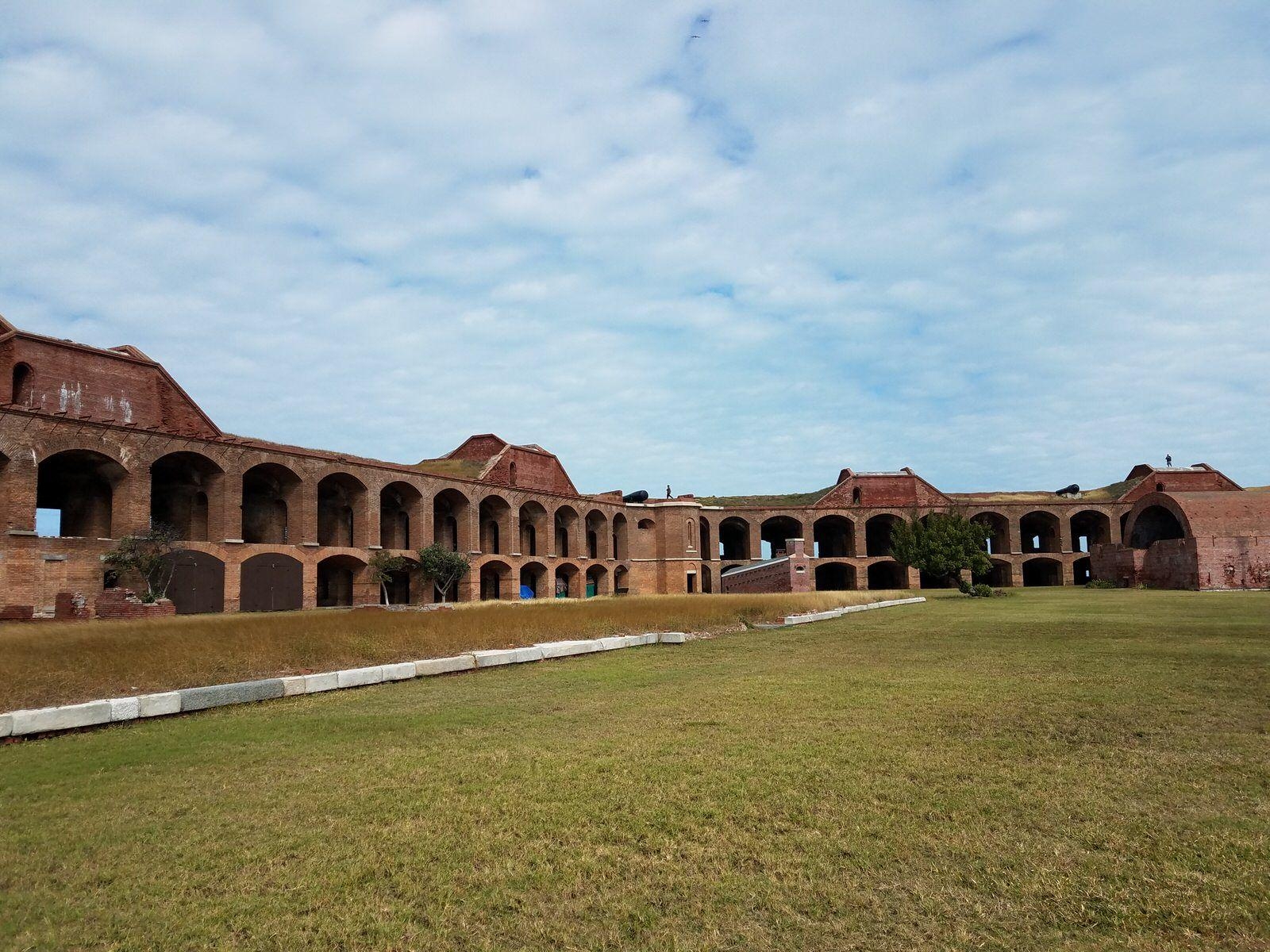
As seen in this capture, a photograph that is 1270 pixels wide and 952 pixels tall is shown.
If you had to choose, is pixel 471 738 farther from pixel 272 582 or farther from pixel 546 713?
pixel 272 582

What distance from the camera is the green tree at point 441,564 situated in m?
32.3

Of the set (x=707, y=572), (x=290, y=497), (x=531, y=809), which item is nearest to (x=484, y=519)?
(x=290, y=497)

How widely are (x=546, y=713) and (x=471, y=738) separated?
3.86 feet

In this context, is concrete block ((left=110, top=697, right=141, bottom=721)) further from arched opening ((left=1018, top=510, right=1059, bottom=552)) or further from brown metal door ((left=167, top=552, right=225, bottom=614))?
arched opening ((left=1018, top=510, right=1059, bottom=552))

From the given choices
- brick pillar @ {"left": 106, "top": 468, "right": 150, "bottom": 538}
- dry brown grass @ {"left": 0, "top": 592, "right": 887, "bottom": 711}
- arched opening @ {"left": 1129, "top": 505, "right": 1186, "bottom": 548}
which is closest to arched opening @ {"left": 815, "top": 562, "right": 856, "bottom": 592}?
arched opening @ {"left": 1129, "top": 505, "right": 1186, "bottom": 548}

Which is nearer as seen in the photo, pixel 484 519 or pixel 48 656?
pixel 48 656

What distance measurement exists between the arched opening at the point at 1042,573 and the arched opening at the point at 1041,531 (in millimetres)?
919

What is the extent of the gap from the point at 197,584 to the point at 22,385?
8509 mm

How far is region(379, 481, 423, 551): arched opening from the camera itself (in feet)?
111

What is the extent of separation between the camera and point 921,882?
3.08m

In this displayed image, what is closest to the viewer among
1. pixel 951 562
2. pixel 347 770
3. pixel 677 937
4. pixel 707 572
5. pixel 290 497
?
pixel 677 937

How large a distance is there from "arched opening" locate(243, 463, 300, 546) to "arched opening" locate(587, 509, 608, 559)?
19.3 metres

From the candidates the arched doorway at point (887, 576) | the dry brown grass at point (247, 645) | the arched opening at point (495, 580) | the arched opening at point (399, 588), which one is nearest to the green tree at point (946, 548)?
the arched doorway at point (887, 576)

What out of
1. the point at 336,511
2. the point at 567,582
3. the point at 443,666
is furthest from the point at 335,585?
the point at 443,666
